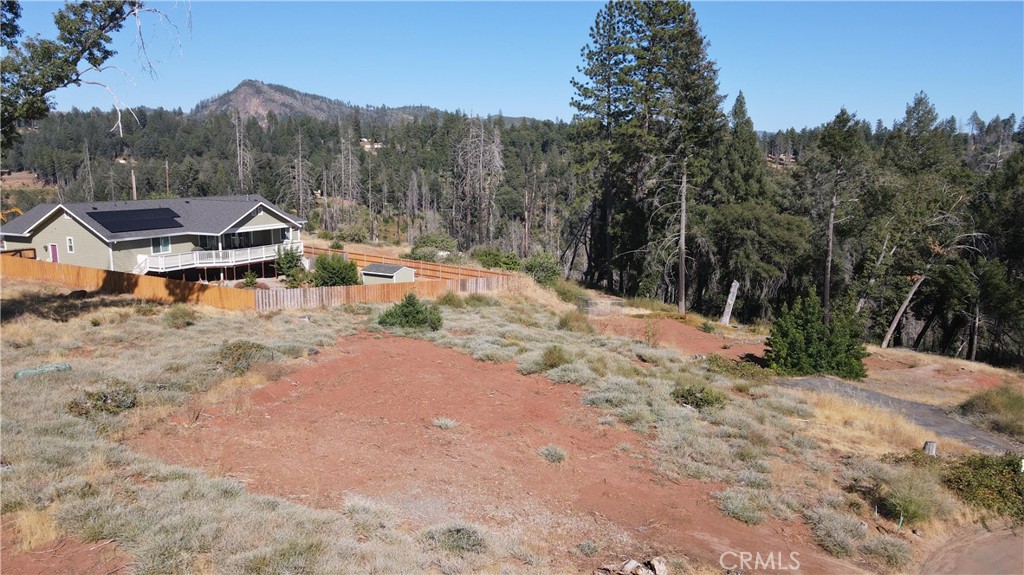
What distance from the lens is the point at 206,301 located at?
2722 cm

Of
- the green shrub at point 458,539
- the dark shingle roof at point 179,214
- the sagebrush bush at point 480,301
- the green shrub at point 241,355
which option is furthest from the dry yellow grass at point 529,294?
the green shrub at point 458,539

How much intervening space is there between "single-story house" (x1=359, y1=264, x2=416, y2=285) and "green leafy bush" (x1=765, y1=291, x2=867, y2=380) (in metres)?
19.8

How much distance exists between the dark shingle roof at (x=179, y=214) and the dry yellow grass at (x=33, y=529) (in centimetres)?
Result: 2986

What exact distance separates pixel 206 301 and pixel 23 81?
12772mm

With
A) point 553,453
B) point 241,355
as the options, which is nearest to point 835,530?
point 553,453

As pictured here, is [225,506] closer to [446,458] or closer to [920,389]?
[446,458]

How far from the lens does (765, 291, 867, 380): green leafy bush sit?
75.6 ft

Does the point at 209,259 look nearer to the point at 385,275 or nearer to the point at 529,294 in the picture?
the point at 385,275

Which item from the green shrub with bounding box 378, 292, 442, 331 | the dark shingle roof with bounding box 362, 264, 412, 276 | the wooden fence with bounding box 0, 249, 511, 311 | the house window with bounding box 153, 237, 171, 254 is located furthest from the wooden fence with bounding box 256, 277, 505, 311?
the house window with bounding box 153, 237, 171, 254

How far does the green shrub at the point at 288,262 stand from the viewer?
36.5 m

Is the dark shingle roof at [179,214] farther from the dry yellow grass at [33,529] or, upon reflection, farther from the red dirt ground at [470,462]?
the dry yellow grass at [33,529]

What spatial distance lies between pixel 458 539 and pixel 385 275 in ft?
86.3

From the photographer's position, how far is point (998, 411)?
59.0ft

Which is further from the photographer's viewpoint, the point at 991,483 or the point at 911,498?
the point at 991,483
